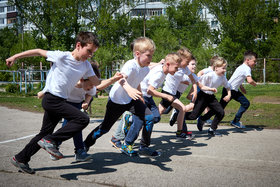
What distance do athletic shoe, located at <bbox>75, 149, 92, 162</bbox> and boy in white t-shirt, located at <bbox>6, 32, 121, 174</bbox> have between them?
614mm

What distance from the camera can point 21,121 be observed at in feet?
29.5

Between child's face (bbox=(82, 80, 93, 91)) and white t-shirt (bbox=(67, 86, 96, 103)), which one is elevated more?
child's face (bbox=(82, 80, 93, 91))

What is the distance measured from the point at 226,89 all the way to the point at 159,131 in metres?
1.85

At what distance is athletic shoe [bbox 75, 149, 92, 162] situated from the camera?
15.1 ft

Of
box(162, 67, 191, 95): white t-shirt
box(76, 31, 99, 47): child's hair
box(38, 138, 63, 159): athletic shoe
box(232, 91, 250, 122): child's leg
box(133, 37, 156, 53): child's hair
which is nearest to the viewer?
box(38, 138, 63, 159): athletic shoe

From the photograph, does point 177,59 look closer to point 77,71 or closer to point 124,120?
point 124,120

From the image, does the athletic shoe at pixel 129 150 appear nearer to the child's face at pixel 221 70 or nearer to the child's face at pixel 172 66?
the child's face at pixel 172 66

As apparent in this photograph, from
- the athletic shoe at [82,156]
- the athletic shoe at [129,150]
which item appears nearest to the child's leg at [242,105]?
the athletic shoe at [129,150]

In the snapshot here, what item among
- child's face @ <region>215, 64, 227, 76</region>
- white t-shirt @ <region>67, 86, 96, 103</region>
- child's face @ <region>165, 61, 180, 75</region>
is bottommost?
white t-shirt @ <region>67, 86, 96, 103</region>

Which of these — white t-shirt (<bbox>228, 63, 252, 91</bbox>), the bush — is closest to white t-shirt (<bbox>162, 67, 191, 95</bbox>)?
white t-shirt (<bbox>228, 63, 252, 91</bbox>)

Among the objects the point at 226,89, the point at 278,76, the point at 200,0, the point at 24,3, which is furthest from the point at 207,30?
the point at 226,89

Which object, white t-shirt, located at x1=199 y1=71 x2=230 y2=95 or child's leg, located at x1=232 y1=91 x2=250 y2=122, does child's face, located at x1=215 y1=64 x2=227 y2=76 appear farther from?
child's leg, located at x1=232 y1=91 x2=250 y2=122

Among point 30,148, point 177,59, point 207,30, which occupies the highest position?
point 207,30

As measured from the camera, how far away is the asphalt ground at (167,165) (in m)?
3.77
